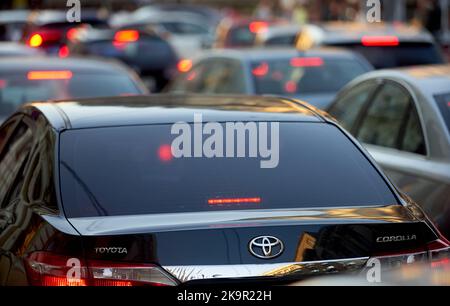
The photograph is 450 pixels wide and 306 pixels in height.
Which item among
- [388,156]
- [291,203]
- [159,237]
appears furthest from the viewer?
[388,156]

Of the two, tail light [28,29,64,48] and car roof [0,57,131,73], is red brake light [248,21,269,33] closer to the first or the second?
tail light [28,29,64,48]

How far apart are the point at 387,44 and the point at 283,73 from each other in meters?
2.65

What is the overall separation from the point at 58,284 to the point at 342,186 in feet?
4.26

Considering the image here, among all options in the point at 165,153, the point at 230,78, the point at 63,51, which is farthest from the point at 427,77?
the point at 63,51

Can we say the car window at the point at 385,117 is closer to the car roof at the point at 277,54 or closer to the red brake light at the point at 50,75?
the red brake light at the point at 50,75

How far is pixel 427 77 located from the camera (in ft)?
26.2

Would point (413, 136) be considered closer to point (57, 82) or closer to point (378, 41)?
point (57, 82)

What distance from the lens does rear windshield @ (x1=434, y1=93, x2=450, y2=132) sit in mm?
7366

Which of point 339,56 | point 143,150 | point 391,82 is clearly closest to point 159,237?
point 143,150

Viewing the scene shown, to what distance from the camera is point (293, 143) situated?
17.9ft

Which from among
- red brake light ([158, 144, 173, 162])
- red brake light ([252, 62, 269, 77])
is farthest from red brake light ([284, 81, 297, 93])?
red brake light ([158, 144, 173, 162])

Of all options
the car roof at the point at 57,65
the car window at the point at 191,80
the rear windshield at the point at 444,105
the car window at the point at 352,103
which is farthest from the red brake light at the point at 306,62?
the rear windshield at the point at 444,105

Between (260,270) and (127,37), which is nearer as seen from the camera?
(260,270)
